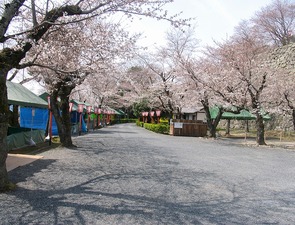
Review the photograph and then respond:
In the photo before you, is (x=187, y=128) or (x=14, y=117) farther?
(x=187, y=128)

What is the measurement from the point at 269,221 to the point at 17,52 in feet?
17.7

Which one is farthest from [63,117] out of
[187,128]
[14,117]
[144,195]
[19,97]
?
[187,128]

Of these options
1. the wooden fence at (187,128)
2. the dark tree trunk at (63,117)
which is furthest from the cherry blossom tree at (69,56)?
the wooden fence at (187,128)

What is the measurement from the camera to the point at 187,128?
2588 centimetres

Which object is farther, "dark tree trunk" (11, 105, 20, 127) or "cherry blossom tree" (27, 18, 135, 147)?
"dark tree trunk" (11, 105, 20, 127)

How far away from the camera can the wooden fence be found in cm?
2556

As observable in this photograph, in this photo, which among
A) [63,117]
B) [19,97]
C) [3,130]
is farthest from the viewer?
[63,117]

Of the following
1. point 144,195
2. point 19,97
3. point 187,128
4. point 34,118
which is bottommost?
point 144,195

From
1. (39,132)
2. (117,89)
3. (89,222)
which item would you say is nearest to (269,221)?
(89,222)

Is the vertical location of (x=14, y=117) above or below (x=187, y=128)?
above

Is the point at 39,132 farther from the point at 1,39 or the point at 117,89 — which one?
the point at 117,89

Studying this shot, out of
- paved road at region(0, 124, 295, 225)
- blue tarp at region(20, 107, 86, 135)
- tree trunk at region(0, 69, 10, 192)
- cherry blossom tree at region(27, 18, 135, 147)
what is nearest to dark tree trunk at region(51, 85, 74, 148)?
cherry blossom tree at region(27, 18, 135, 147)

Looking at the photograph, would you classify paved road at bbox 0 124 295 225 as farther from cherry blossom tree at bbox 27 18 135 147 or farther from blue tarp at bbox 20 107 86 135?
blue tarp at bbox 20 107 86 135

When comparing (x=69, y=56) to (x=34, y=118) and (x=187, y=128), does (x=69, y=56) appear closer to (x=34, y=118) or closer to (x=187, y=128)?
(x=34, y=118)
